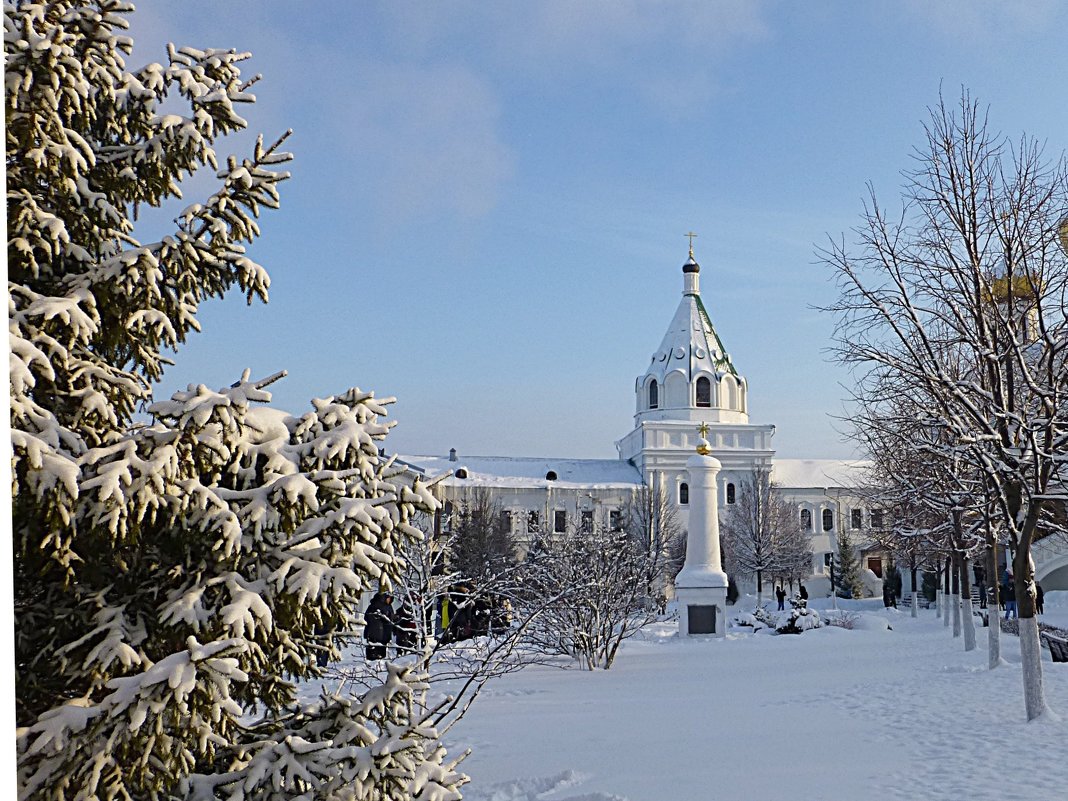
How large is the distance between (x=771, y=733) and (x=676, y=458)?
5261 cm

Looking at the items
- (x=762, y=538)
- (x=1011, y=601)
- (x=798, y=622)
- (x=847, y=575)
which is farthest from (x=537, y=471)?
(x=1011, y=601)

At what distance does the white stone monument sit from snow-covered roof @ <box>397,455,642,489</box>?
1318 inches

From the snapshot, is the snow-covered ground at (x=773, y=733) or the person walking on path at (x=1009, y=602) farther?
the person walking on path at (x=1009, y=602)

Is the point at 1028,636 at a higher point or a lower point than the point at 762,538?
lower

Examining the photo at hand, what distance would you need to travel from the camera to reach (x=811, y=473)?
230 feet

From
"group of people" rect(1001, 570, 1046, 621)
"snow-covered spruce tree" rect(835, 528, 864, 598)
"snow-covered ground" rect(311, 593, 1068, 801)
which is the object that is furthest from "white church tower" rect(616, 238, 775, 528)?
"snow-covered ground" rect(311, 593, 1068, 801)

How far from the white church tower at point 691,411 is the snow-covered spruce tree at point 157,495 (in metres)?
58.5

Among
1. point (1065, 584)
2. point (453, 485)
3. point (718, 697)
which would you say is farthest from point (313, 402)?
point (453, 485)

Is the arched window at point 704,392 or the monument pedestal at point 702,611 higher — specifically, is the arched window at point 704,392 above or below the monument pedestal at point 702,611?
above

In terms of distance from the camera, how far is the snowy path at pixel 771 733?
8.34 meters

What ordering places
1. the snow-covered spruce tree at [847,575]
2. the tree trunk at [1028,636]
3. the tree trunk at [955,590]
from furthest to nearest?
the snow-covered spruce tree at [847,575], the tree trunk at [955,590], the tree trunk at [1028,636]

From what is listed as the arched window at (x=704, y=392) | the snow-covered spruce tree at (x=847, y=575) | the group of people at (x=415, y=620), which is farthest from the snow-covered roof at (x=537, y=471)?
the group of people at (x=415, y=620)

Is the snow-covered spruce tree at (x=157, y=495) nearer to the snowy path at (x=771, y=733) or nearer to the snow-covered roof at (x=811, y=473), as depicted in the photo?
the snowy path at (x=771, y=733)

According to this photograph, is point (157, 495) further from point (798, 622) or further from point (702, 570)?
point (798, 622)
